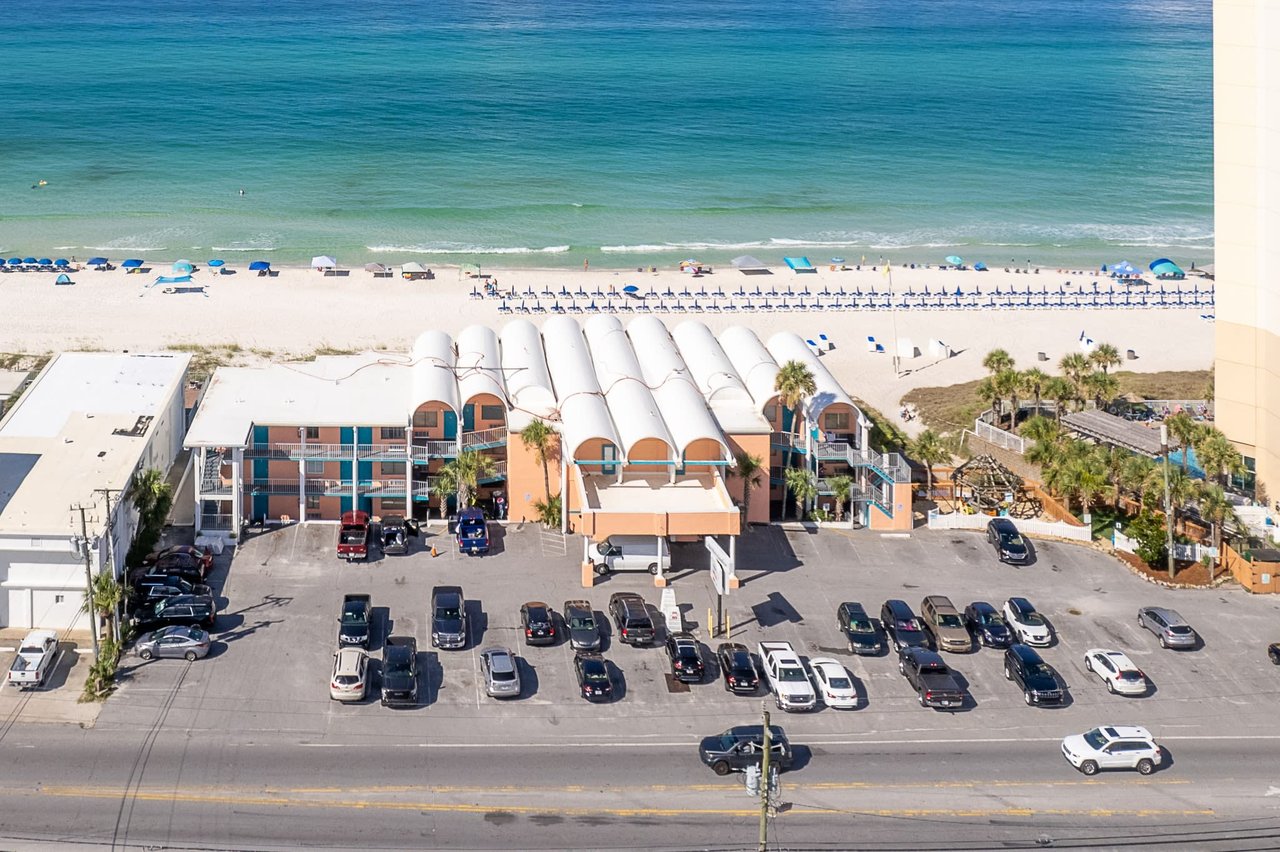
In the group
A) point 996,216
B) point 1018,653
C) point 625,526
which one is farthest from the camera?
point 996,216

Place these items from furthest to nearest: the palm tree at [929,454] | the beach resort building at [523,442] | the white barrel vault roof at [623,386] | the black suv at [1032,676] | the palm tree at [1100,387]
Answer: the palm tree at [1100,387], the palm tree at [929,454], the white barrel vault roof at [623,386], the beach resort building at [523,442], the black suv at [1032,676]

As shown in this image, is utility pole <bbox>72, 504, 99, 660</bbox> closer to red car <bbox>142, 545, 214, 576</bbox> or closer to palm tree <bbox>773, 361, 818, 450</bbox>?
red car <bbox>142, 545, 214, 576</bbox>

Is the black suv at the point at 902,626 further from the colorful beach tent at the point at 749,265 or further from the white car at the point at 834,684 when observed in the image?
the colorful beach tent at the point at 749,265

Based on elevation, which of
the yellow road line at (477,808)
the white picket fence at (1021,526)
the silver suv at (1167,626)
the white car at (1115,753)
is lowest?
the yellow road line at (477,808)

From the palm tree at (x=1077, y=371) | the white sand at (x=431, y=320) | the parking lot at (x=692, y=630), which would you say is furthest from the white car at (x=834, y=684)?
the white sand at (x=431, y=320)

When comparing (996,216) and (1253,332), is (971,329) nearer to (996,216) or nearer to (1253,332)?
(1253,332)

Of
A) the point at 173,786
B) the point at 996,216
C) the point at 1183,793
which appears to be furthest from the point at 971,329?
the point at 173,786
